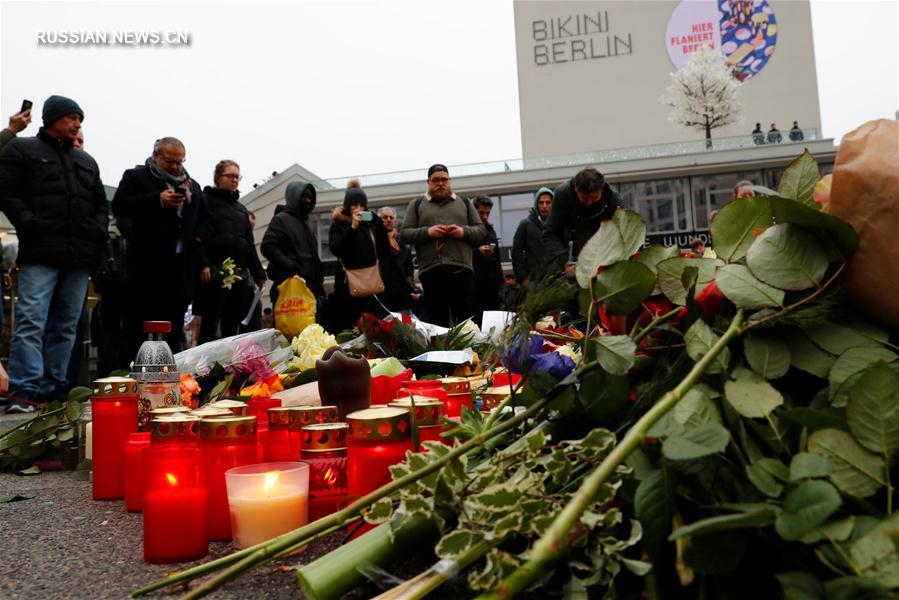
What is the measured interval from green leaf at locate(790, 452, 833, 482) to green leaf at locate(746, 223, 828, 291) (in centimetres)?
23

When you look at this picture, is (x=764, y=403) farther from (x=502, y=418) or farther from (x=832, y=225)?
(x=502, y=418)

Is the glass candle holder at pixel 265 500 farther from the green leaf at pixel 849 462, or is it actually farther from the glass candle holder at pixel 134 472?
the green leaf at pixel 849 462

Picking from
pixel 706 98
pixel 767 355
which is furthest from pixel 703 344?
pixel 706 98

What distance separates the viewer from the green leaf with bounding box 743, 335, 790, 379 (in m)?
0.83

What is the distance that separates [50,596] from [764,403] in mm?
1010

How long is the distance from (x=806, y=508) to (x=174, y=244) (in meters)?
4.34

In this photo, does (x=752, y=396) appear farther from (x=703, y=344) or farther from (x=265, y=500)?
(x=265, y=500)

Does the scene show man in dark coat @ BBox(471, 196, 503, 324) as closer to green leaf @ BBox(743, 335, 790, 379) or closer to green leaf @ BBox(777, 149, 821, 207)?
green leaf @ BBox(777, 149, 821, 207)

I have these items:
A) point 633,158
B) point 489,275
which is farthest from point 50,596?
point 633,158

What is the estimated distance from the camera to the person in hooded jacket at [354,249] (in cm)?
502

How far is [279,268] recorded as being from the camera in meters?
4.91

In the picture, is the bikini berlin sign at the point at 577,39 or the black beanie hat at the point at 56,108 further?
the bikini berlin sign at the point at 577,39

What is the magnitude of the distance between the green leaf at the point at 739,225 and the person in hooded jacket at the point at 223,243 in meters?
4.57

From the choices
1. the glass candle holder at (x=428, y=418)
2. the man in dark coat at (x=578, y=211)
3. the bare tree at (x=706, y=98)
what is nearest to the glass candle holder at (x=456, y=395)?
the glass candle holder at (x=428, y=418)
